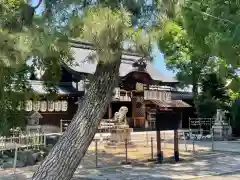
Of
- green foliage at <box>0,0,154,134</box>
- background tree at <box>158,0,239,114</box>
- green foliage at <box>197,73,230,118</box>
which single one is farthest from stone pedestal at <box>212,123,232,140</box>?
green foliage at <box>0,0,154,134</box>

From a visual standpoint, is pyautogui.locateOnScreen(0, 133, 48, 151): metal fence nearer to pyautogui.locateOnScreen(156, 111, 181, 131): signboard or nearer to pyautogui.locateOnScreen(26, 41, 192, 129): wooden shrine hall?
pyautogui.locateOnScreen(156, 111, 181, 131): signboard

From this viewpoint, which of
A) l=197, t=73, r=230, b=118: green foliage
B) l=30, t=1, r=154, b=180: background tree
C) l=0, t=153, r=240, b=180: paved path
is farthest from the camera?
l=197, t=73, r=230, b=118: green foliage

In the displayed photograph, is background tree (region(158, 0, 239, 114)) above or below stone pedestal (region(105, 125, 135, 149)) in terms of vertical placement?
above

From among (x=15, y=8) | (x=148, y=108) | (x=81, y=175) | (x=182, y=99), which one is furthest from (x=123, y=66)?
(x=15, y=8)

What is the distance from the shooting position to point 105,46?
5.10 m

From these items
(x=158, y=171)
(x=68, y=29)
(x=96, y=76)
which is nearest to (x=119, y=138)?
(x=158, y=171)

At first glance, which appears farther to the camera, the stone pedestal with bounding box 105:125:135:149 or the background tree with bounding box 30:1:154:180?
the stone pedestal with bounding box 105:125:135:149

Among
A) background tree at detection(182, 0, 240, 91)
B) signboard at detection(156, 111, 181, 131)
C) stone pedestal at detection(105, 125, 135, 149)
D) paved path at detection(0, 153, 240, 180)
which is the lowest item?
paved path at detection(0, 153, 240, 180)

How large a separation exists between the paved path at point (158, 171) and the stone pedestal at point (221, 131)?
836 cm

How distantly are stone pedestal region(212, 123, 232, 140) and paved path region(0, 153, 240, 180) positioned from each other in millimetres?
8361

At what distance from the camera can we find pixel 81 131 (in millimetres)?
5867

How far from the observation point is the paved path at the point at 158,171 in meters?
8.80

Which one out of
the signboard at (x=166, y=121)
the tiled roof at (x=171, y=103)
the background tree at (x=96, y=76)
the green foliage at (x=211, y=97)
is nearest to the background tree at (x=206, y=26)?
the background tree at (x=96, y=76)

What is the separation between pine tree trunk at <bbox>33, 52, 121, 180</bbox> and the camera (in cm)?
569
